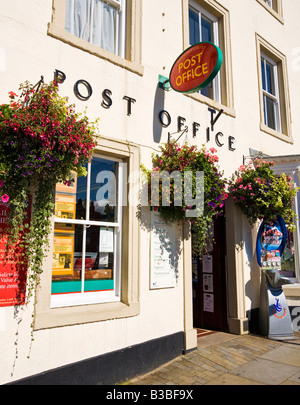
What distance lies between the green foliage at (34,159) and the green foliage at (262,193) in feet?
12.7

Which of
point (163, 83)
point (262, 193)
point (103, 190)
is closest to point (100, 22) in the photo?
point (163, 83)

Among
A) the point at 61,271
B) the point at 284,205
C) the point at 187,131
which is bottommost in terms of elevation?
the point at 61,271

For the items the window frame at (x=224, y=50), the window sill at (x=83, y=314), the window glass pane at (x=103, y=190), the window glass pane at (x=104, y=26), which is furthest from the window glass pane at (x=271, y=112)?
the window sill at (x=83, y=314)

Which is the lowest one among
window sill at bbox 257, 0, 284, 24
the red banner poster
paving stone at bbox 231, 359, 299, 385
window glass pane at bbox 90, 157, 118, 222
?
paving stone at bbox 231, 359, 299, 385

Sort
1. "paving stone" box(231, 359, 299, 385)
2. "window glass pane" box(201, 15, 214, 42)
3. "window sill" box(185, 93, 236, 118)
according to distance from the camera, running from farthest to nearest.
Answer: "window glass pane" box(201, 15, 214, 42)
"window sill" box(185, 93, 236, 118)
"paving stone" box(231, 359, 299, 385)

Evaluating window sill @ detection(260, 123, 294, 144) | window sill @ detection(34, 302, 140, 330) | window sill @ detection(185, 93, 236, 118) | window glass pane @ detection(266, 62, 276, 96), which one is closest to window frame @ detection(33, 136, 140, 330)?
window sill @ detection(34, 302, 140, 330)

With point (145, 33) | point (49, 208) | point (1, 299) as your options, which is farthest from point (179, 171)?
point (1, 299)

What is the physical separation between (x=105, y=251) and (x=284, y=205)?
4114 millimetres

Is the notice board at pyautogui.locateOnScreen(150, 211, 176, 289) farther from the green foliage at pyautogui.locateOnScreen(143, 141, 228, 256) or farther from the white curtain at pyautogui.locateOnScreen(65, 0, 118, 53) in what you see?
the white curtain at pyautogui.locateOnScreen(65, 0, 118, 53)

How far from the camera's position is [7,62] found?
399cm

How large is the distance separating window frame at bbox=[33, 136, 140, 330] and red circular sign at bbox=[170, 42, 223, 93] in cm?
132

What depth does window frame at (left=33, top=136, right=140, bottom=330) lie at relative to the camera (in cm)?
392
